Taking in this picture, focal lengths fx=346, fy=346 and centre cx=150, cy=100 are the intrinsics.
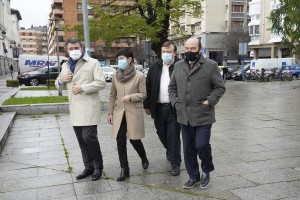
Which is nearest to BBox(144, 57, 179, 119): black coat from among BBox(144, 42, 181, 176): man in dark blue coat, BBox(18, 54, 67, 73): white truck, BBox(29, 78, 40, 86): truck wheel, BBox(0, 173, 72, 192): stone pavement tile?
BBox(144, 42, 181, 176): man in dark blue coat

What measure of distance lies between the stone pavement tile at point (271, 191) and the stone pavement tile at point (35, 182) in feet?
7.86

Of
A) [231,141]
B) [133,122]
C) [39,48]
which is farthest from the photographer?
[39,48]

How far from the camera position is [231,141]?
7.05 meters

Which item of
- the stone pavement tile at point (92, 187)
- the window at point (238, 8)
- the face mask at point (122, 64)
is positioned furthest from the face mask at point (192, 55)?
the window at point (238, 8)

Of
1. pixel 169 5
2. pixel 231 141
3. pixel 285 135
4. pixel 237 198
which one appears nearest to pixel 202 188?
pixel 237 198

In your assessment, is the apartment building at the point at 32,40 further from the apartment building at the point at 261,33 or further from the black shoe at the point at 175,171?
the black shoe at the point at 175,171

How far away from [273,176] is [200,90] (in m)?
1.76

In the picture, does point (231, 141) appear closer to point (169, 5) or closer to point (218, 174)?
point (218, 174)

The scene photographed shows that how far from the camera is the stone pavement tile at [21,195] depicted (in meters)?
4.38

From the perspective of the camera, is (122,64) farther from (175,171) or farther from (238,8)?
(238,8)

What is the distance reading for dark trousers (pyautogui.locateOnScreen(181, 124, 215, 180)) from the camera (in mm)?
4305

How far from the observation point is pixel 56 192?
452 centimetres

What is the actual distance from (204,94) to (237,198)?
4.30 ft

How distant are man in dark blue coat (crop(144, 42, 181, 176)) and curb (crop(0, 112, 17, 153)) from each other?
3466mm
